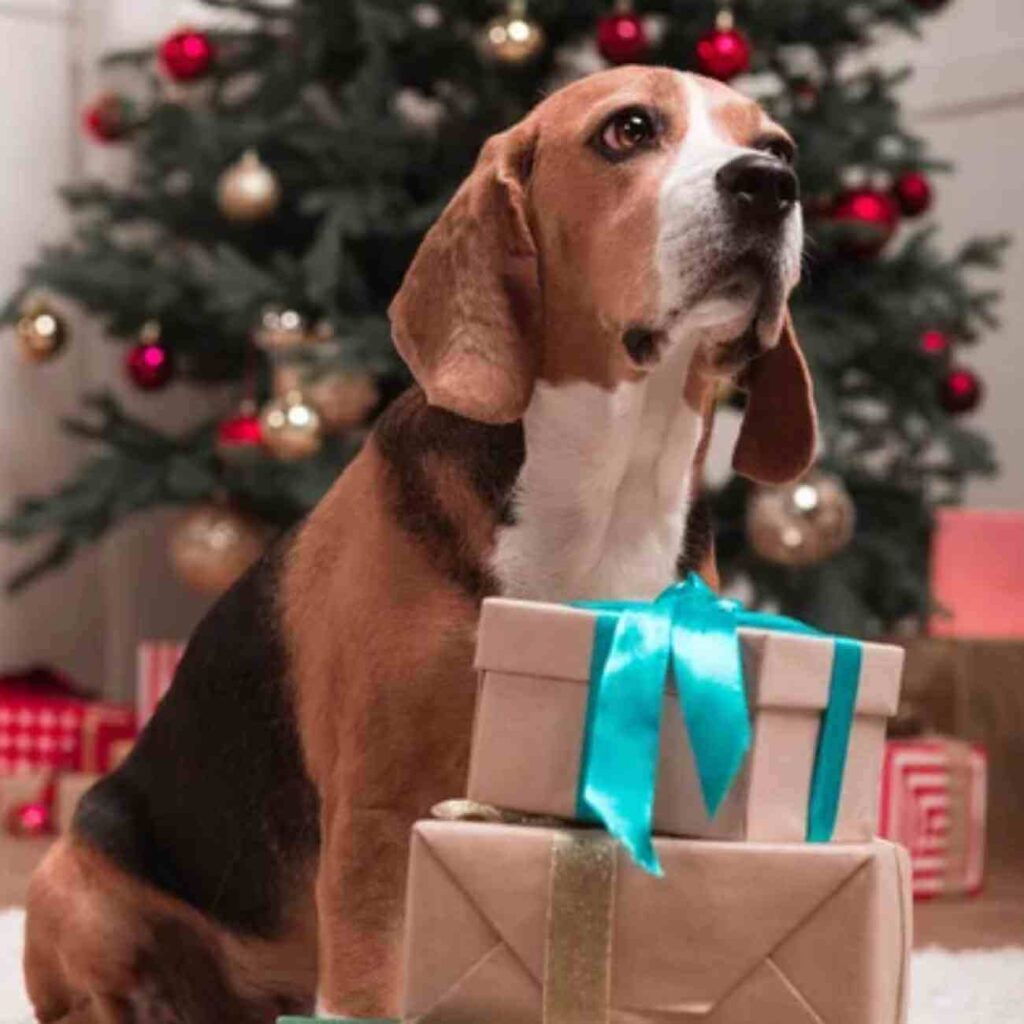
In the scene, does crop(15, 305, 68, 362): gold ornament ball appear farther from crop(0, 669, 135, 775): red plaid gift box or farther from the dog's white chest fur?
the dog's white chest fur

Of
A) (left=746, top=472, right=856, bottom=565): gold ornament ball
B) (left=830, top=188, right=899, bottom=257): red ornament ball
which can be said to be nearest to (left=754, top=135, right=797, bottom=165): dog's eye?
(left=746, top=472, right=856, bottom=565): gold ornament ball

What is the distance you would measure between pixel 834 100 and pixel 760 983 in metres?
2.72

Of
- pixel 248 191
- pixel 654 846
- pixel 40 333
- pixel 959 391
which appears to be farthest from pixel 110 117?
pixel 654 846

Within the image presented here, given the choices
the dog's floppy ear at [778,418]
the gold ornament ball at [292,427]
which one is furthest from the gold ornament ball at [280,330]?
the dog's floppy ear at [778,418]

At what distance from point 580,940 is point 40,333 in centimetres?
292

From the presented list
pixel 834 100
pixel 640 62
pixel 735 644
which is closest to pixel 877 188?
pixel 834 100

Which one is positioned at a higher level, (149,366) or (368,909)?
(149,366)

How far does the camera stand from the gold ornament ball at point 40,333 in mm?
4223

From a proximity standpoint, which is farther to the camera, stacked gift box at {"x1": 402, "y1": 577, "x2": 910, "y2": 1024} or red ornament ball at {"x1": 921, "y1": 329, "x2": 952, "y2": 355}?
red ornament ball at {"x1": 921, "y1": 329, "x2": 952, "y2": 355}

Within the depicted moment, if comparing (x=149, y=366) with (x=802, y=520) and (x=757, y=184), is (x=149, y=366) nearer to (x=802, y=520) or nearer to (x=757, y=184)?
(x=802, y=520)

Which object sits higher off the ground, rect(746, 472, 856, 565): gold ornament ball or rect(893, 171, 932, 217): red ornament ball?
rect(893, 171, 932, 217): red ornament ball

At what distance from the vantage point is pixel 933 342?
13.4ft

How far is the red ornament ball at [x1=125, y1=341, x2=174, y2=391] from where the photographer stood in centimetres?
418

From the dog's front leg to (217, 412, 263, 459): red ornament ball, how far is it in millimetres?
2034
